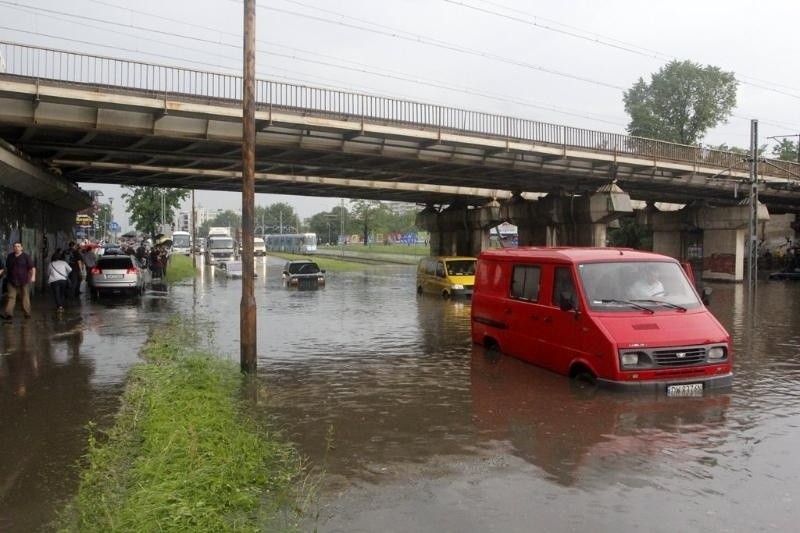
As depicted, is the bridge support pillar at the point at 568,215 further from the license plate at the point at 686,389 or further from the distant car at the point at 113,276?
the license plate at the point at 686,389

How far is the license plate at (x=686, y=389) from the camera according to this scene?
27.7 ft

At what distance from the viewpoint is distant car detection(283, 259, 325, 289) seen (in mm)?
32250

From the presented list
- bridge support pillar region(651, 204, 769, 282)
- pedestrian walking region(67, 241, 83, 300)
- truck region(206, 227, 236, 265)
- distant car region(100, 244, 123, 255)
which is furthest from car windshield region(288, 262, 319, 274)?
truck region(206, 227, 236, 265)

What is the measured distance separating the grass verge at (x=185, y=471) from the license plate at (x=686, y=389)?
15.9 ft

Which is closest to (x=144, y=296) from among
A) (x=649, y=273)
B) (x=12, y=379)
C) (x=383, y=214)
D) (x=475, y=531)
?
(x=12, y=379)

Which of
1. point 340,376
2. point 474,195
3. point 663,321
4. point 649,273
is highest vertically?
point 474,195

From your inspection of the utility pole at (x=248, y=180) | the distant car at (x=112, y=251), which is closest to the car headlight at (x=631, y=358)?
the utility pole at (x=248, y=180)

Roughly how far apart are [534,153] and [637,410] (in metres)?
24.5

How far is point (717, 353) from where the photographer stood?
8688mm

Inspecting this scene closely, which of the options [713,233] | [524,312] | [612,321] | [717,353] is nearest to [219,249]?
[713,233]

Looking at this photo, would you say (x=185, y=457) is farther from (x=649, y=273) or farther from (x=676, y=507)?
(x=649, y=273)

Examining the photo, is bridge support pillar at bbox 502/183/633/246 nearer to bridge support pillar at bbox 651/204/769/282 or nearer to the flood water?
bridge support pillar at bbox 651/204/769/282

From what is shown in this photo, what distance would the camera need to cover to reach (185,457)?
5.55 metres

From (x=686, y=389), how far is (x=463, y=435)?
10.7ft
